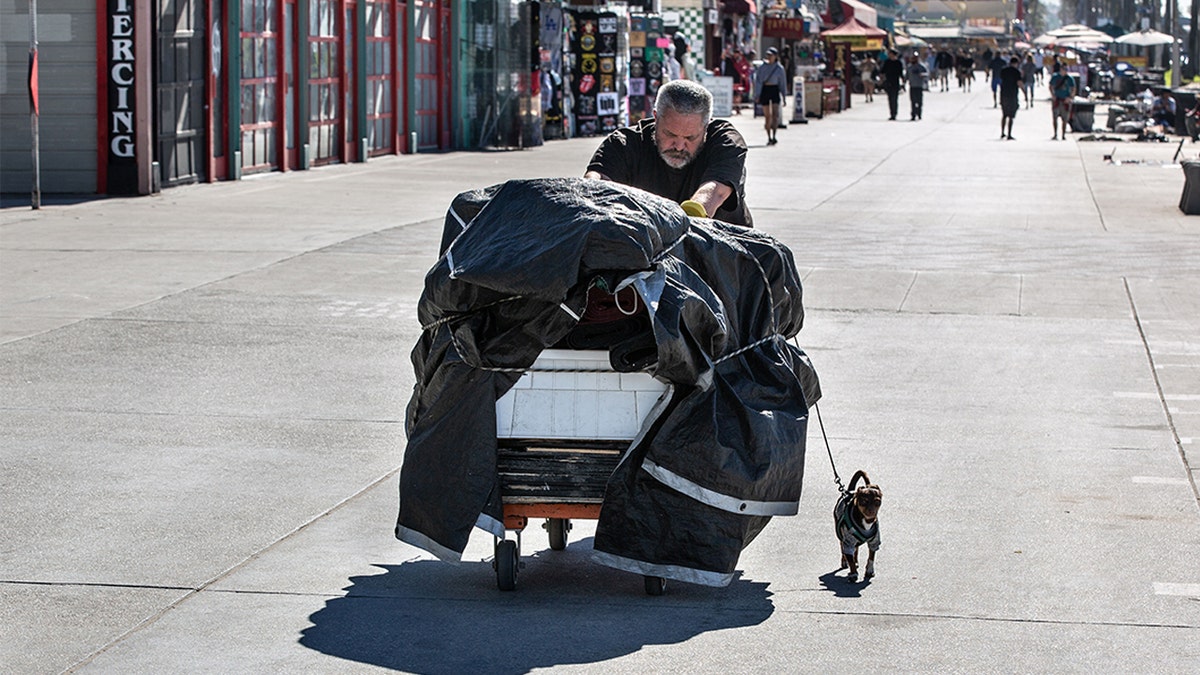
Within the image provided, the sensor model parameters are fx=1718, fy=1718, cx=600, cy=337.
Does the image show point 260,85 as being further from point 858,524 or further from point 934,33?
point 934,33

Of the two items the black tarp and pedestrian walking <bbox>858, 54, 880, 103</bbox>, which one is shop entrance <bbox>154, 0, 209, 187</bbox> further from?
pedestrian walking <bbox>858, 54, 880, 103</bbox>

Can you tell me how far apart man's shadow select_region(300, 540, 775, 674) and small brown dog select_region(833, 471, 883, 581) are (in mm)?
320

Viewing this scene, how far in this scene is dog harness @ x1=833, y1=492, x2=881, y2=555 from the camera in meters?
5.72

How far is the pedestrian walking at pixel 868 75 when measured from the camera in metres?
58.7

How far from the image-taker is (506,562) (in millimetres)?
5660

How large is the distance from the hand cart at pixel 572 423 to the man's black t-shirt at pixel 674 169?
122 cm

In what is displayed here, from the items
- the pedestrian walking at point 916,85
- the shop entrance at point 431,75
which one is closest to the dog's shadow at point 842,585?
the shop entrance at point 431,75

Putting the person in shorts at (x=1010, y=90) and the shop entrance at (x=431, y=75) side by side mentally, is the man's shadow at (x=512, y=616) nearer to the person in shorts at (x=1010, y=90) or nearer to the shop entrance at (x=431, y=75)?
the shop entrance at (x=431, y=75)

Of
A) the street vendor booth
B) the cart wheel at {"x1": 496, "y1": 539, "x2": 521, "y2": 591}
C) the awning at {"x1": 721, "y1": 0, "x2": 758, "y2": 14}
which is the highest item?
the awning at {"x1": 721, "y1": 0, "x2": 758, "y2": 14}

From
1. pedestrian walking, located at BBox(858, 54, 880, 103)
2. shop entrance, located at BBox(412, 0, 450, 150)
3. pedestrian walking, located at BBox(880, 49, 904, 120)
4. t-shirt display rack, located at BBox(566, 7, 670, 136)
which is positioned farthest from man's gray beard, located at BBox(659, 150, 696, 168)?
pedestrian walking, located at BBox(858, 54, 880, 103)

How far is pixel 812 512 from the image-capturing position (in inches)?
271

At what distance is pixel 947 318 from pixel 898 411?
3.28 m

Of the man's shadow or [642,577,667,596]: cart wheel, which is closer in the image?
the man's shadow

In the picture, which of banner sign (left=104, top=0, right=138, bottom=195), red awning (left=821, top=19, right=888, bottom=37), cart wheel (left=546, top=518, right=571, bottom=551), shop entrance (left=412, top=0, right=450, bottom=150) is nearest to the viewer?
cart wheel (left=546, top=518, right=571, bottom=551)
